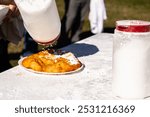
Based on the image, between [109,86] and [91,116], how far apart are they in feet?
0.52

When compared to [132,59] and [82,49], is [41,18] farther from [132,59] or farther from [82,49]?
[82,49]

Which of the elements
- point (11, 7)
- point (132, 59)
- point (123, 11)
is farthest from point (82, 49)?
point (123, 11)

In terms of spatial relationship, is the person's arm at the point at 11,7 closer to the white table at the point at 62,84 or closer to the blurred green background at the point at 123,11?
the white table at the point at 62,84

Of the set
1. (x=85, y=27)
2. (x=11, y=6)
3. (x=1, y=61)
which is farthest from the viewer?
(x=85, y=27)

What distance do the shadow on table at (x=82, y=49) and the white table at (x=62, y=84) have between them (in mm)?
93

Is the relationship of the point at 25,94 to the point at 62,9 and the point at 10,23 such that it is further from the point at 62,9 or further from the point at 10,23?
the point at 62,9

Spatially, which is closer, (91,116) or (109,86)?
(91,116)

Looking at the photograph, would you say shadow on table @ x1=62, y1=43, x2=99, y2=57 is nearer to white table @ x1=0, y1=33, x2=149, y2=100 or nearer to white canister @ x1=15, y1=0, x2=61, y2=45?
white table @ x1=0, y1=33, x2=149, y2=100

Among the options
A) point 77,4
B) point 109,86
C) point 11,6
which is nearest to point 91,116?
point 109,86

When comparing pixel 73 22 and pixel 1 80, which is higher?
pixel 1 80

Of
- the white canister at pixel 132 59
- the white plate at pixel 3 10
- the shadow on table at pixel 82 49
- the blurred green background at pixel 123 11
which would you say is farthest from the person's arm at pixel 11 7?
the blurred green background at pixel 123 11

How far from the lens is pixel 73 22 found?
393 cm

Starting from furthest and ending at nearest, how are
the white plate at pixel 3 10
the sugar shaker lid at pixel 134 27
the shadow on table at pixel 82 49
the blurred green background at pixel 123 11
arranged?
1. the blurred green background at pixel 123 11
2. the shadow on table at pixel 82 49
3. the white plate at pixel 3 10
4. the sugar shaker lid at pixel 134 27

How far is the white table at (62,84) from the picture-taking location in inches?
49.4
